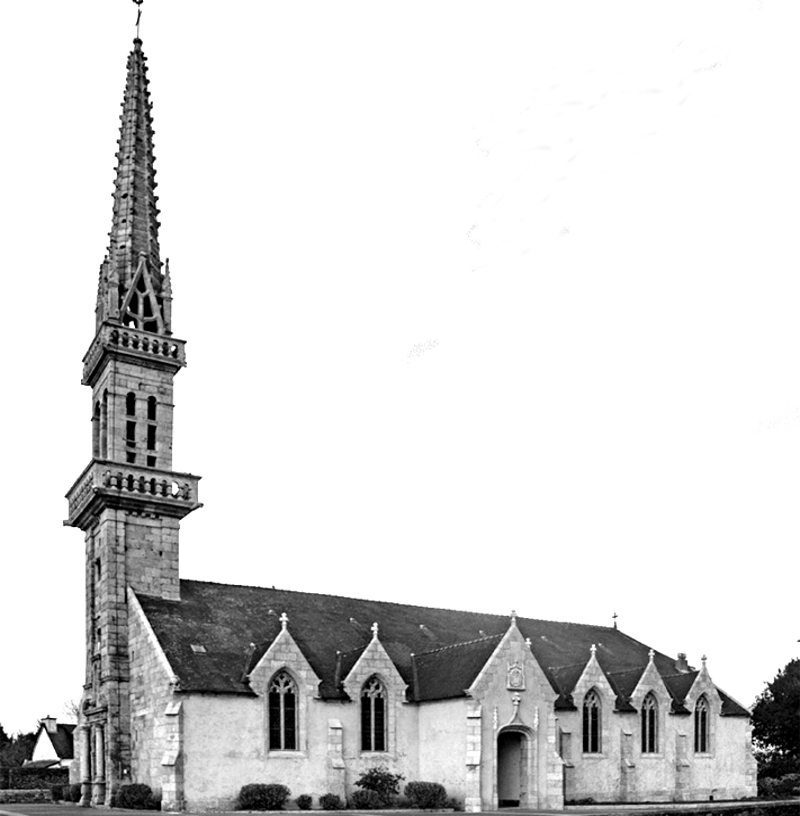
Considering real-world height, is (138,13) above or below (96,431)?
above

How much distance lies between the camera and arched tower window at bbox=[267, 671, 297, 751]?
4697cm

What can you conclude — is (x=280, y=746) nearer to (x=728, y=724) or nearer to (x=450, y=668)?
(x=450, y=668)

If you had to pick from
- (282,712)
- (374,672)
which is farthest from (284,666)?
(374,672)

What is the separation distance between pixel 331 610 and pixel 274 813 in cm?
1427

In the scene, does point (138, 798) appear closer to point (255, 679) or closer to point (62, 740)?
point (255, 679)

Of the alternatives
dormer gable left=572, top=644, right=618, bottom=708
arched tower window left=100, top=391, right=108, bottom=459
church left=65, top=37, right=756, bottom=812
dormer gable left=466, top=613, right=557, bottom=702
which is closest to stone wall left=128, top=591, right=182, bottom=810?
church left=65, top=37, right=756, bottom=812

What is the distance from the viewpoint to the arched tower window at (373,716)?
49938 mm

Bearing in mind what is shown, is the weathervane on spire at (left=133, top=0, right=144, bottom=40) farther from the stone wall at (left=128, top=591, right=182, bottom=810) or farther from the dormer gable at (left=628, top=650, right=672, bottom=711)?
the dormer gable at (left=628, top=650, right=672, bottom=711)

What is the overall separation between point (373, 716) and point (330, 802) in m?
5.03

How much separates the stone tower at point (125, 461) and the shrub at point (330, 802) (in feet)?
28.9

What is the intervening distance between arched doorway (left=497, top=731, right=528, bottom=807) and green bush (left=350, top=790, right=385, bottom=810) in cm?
609

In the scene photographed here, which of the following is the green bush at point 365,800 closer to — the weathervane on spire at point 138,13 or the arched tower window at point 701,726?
the arched tower window at point 701,726

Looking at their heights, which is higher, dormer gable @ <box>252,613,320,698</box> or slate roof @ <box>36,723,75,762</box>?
dormer gable @ <box>252,613,320,698</box>

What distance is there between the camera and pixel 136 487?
50.9m
